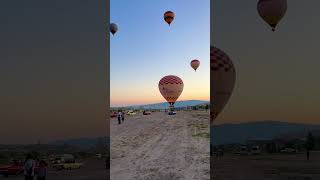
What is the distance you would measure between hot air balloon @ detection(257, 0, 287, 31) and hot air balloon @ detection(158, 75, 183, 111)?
22295mm

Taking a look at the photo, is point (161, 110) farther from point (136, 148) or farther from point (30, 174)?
point (30, 174)

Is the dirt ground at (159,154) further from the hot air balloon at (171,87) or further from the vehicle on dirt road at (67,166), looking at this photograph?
the hot air balloon at (171,87)

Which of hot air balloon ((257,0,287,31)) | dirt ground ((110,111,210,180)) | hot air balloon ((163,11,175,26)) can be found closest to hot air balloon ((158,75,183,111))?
dirt ground ((110,111,210,180))

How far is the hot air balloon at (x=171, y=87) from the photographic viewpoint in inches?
1844

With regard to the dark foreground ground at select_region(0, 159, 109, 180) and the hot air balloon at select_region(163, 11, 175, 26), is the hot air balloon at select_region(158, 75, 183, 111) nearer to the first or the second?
the hot air balloon at select_region(163, 11, 175, 26)

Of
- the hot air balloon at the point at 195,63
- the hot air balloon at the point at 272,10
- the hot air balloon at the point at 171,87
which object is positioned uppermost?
the hot air balloon at the point at 272,10

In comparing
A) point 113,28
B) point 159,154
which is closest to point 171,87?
point 113,28

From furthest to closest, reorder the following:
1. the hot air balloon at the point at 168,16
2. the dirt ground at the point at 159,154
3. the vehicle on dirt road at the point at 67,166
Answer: the hot air balloon at the point at 168,16 → the vehicle on dirt road at the point at 67,166 → the dirt ground at the point at 159,154

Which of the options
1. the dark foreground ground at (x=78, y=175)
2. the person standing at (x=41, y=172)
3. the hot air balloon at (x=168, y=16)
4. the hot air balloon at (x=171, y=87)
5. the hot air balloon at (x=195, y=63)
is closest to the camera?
the person standing at (x=41, y=172)

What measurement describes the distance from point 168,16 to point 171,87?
647cm

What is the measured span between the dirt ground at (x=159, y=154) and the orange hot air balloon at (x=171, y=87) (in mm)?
3906

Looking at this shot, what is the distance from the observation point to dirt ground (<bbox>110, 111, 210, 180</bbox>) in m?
27.9

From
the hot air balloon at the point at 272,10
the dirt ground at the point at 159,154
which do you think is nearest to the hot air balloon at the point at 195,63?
the dirt ground at the point at 159,154

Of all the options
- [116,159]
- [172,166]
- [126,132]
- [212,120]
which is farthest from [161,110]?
[212,120]
